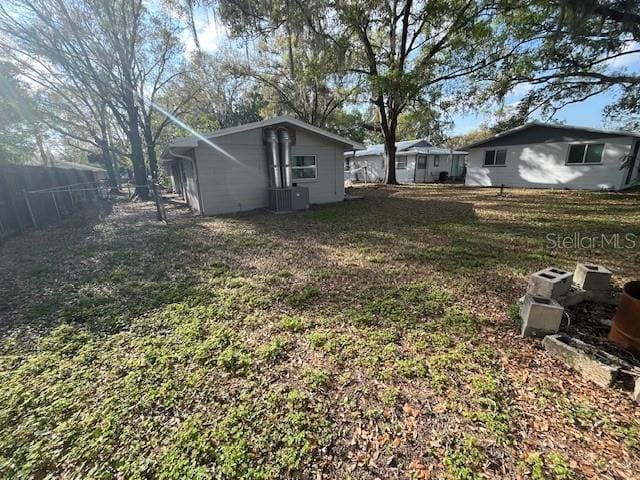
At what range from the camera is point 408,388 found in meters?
2.06

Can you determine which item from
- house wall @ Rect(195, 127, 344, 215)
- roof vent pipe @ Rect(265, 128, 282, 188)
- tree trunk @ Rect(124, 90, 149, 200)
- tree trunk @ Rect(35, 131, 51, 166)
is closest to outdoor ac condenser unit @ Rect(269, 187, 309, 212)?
roof vent pipe @ Rect(265, 128, 282, 188)

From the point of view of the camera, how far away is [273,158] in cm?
914

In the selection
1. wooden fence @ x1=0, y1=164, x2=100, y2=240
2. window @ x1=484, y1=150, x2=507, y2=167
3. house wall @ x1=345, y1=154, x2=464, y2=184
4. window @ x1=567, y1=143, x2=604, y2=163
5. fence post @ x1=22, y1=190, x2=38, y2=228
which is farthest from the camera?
house wall @ x1=345, y1=154, x2=464, y2=184

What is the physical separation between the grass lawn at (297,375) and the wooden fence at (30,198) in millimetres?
3339

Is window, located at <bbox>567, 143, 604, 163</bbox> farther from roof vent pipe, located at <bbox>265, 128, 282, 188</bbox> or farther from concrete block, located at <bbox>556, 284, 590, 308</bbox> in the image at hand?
roof vent pipe, located at <bbox>265, 128, 282, 188</bbox>

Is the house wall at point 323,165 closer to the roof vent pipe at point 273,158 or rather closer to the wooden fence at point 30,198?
the roof vent pipe at point 273,158

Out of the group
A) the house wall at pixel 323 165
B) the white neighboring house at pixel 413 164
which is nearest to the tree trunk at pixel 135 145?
the house wall at pixel 323 165

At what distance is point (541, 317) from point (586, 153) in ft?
50.2

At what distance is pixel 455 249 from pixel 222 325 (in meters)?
4.45

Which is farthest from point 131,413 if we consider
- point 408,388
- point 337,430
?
point 408,388

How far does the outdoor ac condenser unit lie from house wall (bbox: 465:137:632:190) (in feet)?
41.0

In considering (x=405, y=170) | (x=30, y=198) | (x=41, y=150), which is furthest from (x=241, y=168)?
(x=405, y=170)

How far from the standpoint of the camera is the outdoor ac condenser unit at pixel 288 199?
921 centimetres

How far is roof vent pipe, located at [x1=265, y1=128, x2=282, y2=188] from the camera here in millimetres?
8906
